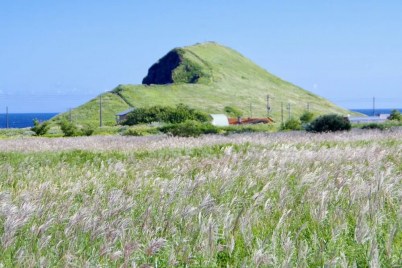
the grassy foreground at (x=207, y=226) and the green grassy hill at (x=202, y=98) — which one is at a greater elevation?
the green grassy hill at (x=202, y=98)

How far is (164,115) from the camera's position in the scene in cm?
8725

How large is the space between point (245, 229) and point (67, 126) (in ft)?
134

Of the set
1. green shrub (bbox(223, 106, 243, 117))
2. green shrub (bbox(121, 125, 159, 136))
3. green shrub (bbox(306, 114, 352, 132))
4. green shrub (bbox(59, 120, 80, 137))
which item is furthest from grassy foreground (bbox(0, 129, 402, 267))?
green shrub (bbox(223, 106, 243, 117))

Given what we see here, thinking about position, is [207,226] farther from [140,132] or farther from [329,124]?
[140,132]

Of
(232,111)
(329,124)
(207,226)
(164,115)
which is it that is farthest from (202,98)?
(207,226)

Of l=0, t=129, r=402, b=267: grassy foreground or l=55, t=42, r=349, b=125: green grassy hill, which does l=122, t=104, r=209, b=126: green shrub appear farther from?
l=0, t=129, r=402, b=267: grassy foreground

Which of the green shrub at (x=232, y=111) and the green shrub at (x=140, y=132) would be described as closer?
the green shrub at (x=140, y=132)

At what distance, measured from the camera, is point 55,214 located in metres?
4.60

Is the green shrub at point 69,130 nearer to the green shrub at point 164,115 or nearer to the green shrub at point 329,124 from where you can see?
the green shrub at point 329,124

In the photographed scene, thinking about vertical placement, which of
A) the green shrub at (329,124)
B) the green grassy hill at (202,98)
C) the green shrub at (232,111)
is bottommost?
the green shrub at (329,124)

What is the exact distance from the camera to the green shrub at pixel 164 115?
280ft

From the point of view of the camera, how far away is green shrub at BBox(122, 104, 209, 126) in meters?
85.4

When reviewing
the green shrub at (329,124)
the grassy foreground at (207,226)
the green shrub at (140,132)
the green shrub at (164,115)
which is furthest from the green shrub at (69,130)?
the green shrub at (164,115)

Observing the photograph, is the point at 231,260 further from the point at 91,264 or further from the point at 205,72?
the point at 205,72
